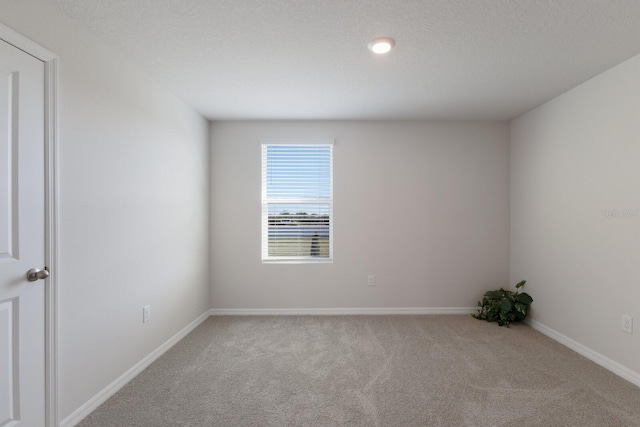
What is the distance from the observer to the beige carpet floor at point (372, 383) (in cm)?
187

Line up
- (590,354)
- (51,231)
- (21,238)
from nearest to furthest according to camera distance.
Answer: (21,238), (51,231), (590,354)

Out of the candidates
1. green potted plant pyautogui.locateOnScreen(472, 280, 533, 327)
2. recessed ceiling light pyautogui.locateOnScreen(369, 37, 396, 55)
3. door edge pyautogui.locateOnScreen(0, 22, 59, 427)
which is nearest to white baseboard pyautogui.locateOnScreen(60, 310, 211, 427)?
door edge pyautogui.locateOnScreen(0, 22, 59, 427)

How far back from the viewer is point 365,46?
2.13 metres

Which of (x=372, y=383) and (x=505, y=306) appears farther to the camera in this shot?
(x=505, y=306)

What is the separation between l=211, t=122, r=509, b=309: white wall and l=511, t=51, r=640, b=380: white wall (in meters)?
0.40

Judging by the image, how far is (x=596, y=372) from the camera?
2396 mm

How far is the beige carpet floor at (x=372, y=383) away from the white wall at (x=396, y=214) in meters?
0.65

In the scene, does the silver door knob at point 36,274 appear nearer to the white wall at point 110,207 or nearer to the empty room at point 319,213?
the empty room at point 319,213

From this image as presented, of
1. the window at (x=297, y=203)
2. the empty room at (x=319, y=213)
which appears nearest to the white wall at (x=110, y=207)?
the empty room at (x=319, y=213)

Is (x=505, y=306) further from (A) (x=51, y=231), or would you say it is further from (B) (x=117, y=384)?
(A) (x=51, y=231)

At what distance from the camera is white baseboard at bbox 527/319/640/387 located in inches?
90.1

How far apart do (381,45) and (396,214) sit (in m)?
2.17

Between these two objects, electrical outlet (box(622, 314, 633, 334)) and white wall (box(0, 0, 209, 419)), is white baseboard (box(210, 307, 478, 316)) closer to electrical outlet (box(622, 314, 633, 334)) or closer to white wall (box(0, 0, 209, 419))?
white wall (box(0, 0, 209, 419))

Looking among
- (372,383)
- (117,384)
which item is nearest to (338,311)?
(372,383)
